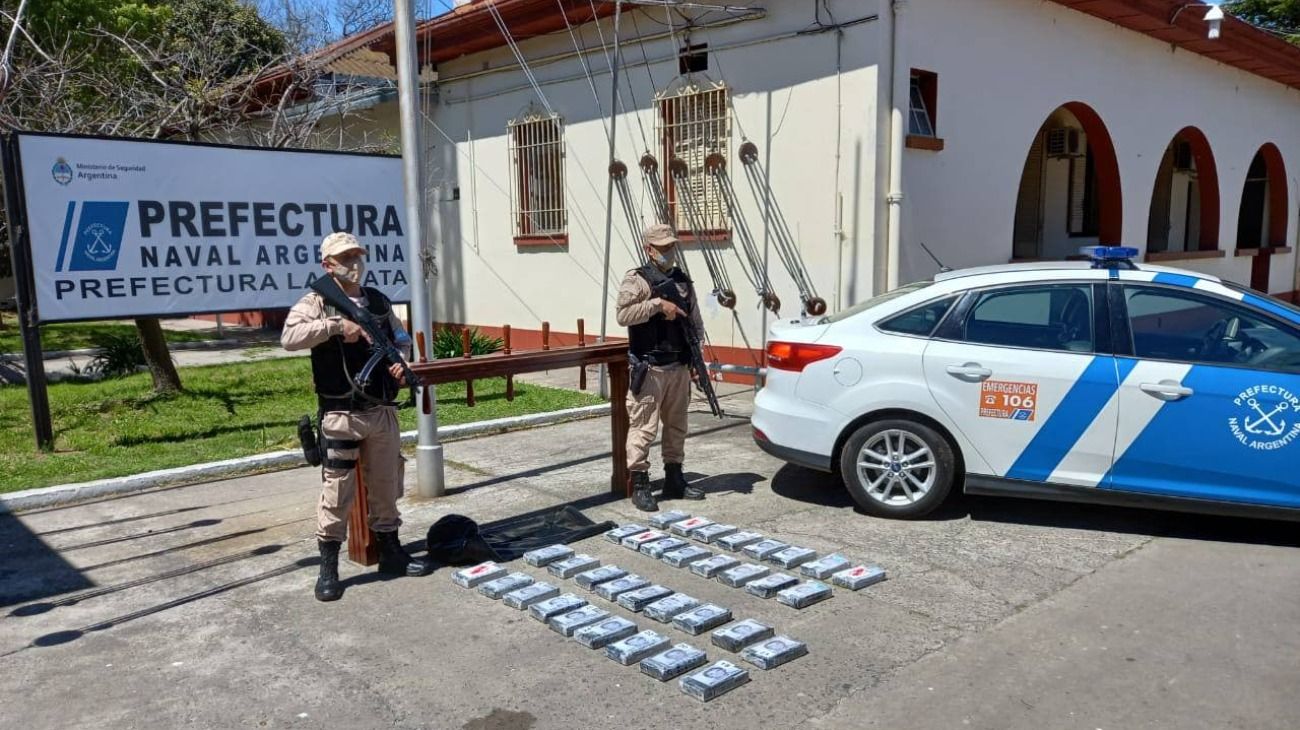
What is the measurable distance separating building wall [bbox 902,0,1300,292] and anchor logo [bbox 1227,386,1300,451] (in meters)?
5.31

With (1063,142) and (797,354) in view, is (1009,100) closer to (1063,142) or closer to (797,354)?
(1063,142)

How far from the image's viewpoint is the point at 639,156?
1193 centimetres

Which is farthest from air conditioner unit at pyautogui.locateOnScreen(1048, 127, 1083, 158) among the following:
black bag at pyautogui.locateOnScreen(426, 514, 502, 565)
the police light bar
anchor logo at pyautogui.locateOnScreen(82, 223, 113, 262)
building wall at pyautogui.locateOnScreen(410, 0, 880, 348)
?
anchor logo at pyautogui.locateOnScreen(82, 223, 113, 262)

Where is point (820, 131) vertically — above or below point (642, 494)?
above

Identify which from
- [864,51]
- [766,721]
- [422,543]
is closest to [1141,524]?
[766,721]

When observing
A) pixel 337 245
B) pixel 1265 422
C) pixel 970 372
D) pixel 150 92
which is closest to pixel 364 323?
pixel 337 245

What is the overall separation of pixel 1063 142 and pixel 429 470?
13184 mm

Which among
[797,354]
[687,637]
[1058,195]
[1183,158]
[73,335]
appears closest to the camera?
[687,637]

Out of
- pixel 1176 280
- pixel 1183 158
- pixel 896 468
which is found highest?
pixel 1183 158

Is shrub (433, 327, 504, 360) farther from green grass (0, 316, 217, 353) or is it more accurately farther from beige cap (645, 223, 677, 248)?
green grass (0, 316, 217, 353)

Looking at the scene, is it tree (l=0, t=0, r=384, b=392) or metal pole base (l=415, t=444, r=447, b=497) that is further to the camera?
tree (l=0, t=0, r=384, b=392)

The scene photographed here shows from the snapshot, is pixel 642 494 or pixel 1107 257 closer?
pixel 1107 257

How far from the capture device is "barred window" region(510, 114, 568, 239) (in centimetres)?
1309

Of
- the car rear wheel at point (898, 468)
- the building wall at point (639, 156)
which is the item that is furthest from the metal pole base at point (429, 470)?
the building wall at point (639, 156)
